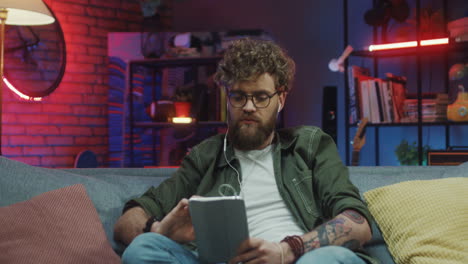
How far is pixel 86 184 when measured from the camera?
1.94 meters

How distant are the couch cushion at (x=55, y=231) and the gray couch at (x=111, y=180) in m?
0.10

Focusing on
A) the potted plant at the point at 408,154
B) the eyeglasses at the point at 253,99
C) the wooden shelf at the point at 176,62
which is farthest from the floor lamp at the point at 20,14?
the potted plant at the point at 408,154

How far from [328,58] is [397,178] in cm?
295

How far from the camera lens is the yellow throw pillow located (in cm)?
160

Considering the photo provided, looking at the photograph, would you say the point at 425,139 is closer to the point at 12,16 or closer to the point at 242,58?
the point at 242,58

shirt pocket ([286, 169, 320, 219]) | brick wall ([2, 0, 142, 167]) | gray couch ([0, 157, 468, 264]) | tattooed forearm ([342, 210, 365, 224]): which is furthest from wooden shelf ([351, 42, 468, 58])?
brick wall ([2, 0, 142, 167])

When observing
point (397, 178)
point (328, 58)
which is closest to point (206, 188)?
point (397, 178)

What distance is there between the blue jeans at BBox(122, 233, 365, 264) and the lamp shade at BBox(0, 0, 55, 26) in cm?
190

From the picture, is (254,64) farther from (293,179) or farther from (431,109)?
(431,109)

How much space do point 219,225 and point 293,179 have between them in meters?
0.53

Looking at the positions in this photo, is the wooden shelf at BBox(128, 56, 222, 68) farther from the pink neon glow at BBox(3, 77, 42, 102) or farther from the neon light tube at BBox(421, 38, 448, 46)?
the neon light tube at BBox(421, 38, 448, 46)

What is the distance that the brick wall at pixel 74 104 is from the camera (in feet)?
14.0

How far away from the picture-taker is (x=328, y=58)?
4.80m

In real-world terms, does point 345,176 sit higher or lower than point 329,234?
higher
